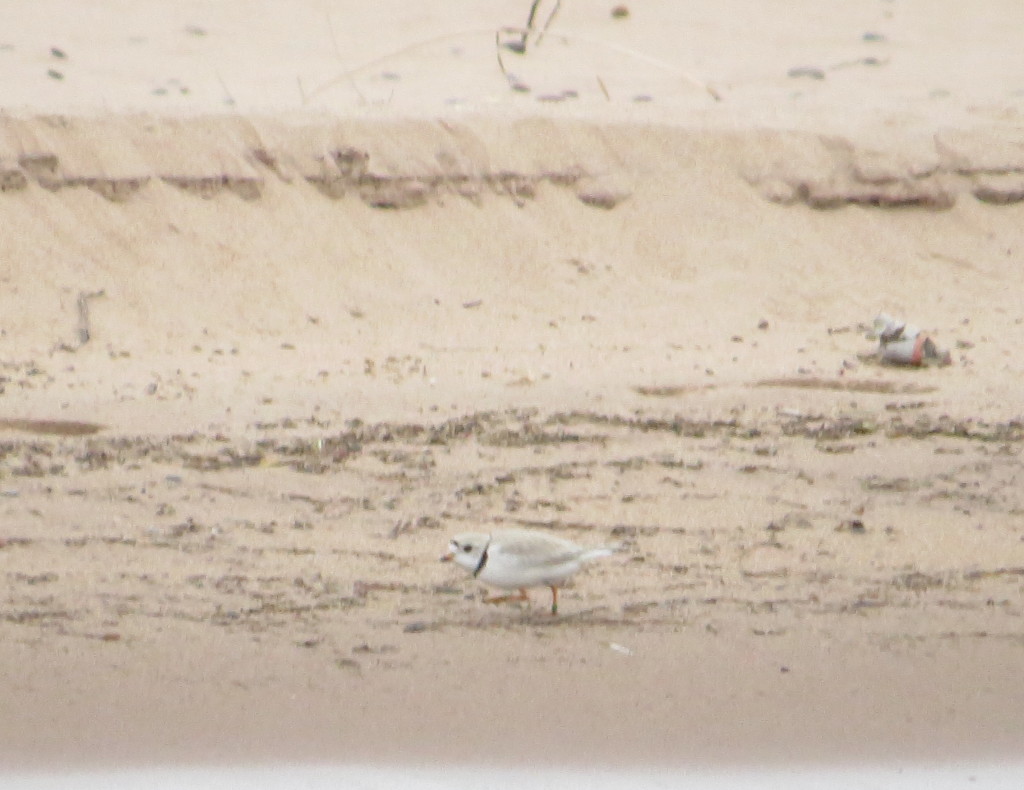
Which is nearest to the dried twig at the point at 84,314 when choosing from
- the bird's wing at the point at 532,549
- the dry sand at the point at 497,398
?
the dry sand at the point at 497,398

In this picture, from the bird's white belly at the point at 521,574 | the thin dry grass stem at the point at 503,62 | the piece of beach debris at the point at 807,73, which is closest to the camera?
the bird's white belly at the point at 521,574

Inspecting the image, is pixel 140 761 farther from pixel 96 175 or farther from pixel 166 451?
pixel 96 175

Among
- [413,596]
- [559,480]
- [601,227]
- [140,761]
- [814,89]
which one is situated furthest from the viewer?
[814,89]

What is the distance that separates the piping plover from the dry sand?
0.68 ft

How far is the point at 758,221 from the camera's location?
1084 cm

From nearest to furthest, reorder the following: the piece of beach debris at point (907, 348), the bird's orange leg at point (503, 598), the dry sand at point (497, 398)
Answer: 1. the dry sand at point (497, 398)
2. the bird's orange leg at point (503, 598)
3. the piece of beach debris at point (907, 348)

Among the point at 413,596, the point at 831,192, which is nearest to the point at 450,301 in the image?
the point at 831,192

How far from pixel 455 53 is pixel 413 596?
942 centimetres

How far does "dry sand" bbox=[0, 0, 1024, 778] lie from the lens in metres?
5.07

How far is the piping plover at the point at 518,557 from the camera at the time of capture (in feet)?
17.3

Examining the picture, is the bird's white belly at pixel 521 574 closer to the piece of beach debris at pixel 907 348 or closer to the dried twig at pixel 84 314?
the piece of beach debris at pixel 907 348

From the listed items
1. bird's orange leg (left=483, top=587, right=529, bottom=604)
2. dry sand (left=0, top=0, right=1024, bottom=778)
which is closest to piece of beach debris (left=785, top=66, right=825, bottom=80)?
dry sand (left=0, top=0, right=1024, bottom=778)

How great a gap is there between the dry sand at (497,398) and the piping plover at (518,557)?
0.21m

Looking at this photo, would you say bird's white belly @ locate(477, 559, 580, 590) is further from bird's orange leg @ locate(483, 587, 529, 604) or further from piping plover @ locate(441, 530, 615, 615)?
bird's orange leg @ locate(483, 587, 529, 604)
